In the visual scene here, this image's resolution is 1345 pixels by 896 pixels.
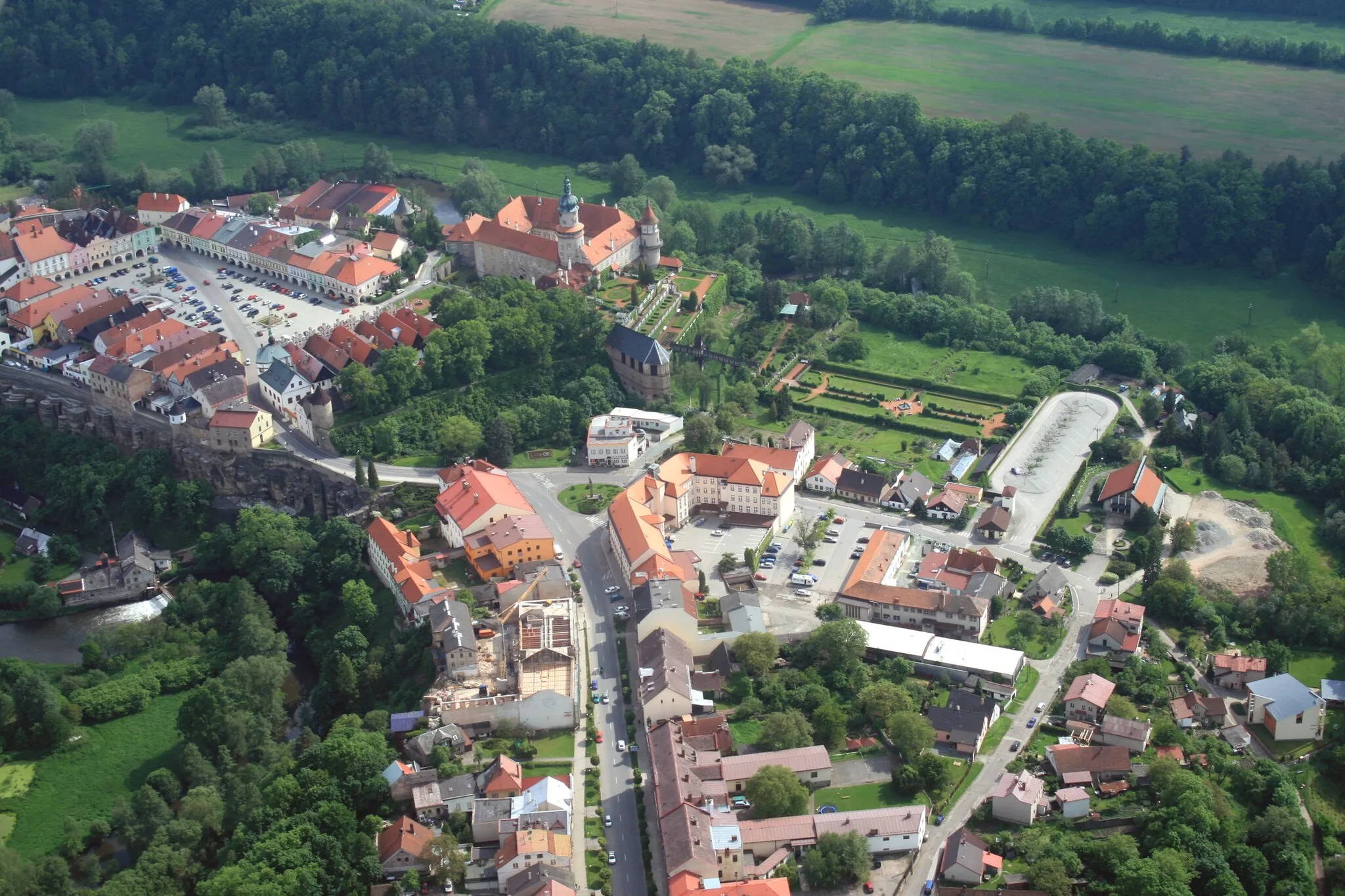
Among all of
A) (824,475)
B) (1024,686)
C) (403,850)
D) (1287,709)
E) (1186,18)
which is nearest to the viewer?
(403,850)

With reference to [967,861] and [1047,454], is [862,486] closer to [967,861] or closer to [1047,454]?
[1047,454]

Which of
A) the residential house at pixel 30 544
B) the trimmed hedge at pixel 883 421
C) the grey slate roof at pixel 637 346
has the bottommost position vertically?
the residential house at pixel 30 544

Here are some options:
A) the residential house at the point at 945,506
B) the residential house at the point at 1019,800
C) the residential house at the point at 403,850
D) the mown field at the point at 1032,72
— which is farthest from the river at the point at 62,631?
the mown field at the point at 1032,72

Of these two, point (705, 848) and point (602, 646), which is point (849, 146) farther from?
point (705, 848)

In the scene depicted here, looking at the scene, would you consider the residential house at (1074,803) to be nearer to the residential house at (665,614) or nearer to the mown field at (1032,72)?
the residential house at (665,614)

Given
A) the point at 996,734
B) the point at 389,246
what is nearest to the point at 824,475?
the point at 996,734

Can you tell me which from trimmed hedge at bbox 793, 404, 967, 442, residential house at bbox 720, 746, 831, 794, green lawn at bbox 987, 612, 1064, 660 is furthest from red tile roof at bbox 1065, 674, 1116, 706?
trimmed hedge at bbox 793, 404, 967, 442

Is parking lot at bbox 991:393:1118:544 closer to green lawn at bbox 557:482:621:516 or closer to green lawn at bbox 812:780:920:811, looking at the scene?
green lawn at bbox 557:482:621:516
